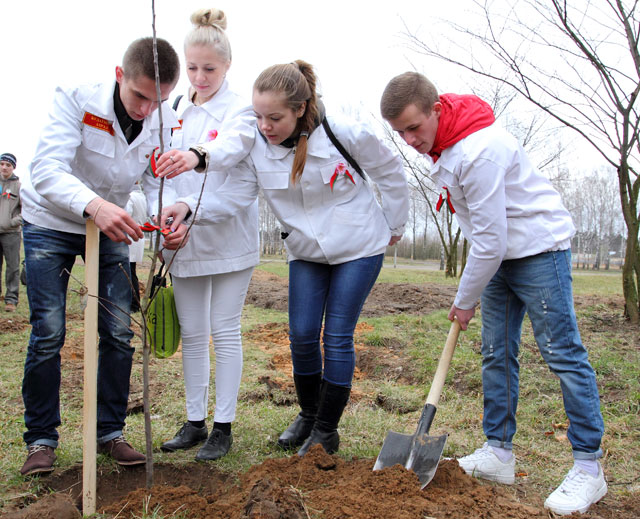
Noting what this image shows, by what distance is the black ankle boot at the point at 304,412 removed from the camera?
9.60 feet

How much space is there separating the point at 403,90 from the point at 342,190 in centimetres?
63

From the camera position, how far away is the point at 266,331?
712 cm

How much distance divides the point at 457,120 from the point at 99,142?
5.40ft

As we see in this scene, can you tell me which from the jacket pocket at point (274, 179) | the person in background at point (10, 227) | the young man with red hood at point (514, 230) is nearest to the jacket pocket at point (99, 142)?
the jacket pocket at point (274, 179)

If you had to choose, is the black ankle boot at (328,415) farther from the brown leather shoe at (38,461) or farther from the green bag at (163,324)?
the brown leather shoe at (38,461)

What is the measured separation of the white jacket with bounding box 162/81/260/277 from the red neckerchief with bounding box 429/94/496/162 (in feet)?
3.17

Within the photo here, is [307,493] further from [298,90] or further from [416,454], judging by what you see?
[298,90]

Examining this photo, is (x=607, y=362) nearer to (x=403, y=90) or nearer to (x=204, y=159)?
(x=403, y=90)

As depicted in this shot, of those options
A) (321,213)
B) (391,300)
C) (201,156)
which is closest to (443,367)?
(321,213)

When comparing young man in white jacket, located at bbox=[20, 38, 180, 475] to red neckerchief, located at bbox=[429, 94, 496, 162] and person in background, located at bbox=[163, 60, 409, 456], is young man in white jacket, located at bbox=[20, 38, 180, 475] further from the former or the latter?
red neckerchief, located at bbox=[429, 94, 496, 162]

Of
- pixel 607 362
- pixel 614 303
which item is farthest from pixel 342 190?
pixel 614 303

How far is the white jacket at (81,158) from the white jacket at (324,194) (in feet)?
1.17

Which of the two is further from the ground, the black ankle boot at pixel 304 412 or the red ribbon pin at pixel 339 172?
the red ribbon pin at pixel 339 172

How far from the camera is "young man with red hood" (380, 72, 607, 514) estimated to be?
91.0 inches
